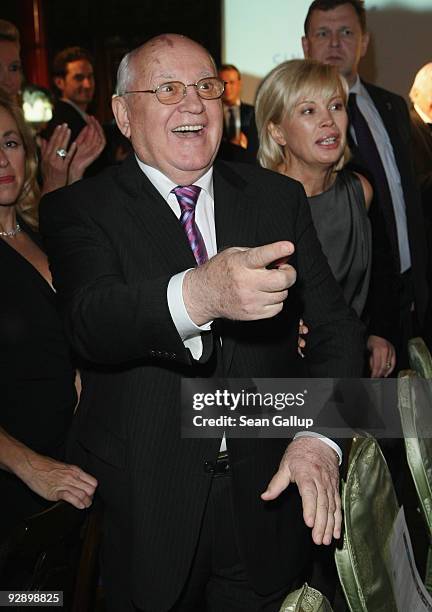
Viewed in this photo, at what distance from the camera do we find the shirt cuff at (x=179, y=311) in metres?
1.20

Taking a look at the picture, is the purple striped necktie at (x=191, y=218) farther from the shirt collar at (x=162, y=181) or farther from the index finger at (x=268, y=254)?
the index finger at (x=268, y=254)

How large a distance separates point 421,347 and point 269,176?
539mm

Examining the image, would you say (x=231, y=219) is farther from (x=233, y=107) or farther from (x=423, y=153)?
(x=233, y=107)

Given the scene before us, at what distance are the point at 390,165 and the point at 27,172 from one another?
167cm

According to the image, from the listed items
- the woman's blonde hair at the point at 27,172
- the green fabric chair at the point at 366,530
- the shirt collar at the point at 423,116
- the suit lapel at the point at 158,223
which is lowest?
the green fabric chair at the point at 366,530

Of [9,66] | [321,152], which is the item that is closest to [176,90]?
[321,152]

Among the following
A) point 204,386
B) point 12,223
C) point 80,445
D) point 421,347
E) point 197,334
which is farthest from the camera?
point 12,223

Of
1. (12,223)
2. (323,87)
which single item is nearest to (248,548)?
(12,223)

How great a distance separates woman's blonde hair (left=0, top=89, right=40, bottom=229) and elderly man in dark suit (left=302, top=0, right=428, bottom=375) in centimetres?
133

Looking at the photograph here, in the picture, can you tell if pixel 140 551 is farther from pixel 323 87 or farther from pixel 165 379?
pixel 323 87

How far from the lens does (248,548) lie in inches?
60.9

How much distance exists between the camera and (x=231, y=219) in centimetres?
161

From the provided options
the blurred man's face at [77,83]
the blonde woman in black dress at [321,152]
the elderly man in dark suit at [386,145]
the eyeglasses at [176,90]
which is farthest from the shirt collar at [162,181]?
the blurred man's face at [77,83]

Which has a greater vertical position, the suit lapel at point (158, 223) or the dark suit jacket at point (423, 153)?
the dark suit jacket at point (423, 153)
